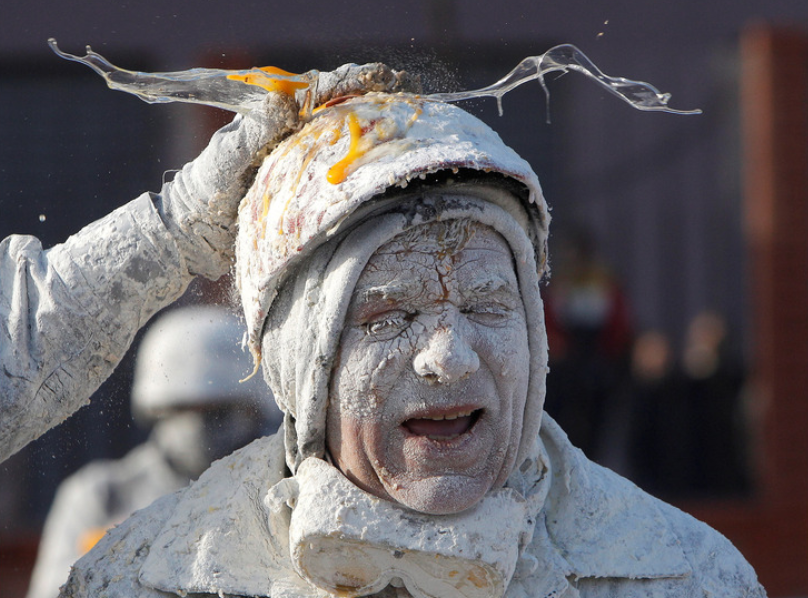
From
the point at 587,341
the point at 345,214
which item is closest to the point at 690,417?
the point at 587,341

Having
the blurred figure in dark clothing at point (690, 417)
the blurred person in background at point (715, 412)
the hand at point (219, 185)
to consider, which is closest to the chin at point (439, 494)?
the hand at point (219, 185)

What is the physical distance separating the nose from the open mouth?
80 millimetres

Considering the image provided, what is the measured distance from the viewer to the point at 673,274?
7914 millimetres

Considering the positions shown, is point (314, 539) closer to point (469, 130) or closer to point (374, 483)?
point (374, 483)

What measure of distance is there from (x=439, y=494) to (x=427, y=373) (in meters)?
0.21

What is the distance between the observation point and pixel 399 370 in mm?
1980

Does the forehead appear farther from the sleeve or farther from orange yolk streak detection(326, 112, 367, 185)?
the sleeve

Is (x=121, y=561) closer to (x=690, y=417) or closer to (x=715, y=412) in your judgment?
(x=690, y=417)

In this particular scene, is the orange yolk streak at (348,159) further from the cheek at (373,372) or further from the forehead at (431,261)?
the cheek at (373,372)

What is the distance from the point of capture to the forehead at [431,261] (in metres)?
1.99

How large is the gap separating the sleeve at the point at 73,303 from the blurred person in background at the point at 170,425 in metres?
0.29

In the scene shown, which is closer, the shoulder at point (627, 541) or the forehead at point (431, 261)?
the forehead at point (431, 261)

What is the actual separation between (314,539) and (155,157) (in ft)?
3.35

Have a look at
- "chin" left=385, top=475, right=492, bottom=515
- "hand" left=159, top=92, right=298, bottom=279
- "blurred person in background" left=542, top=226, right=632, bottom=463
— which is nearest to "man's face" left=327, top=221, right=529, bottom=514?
"chin" left=385, top=475, right=492, bottom=515
